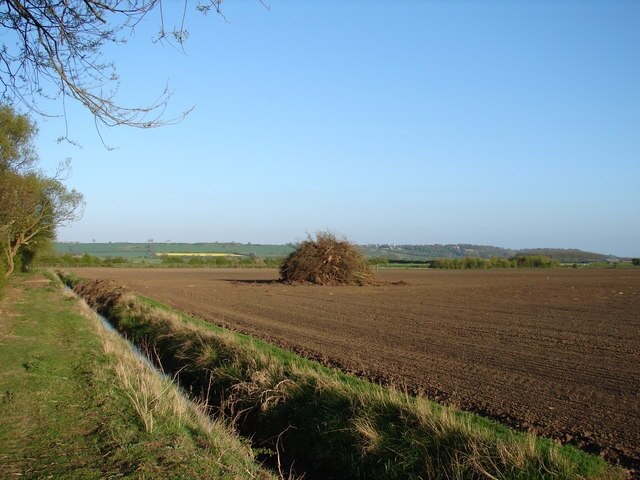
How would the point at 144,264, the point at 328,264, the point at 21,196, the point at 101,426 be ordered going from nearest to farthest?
the point at 101,426 → the point at 21,196 → the point at 328,264 → the point at 144,264

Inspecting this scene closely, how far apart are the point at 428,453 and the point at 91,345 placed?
11.8 metres

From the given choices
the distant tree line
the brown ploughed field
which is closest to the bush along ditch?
the brown ploughed field

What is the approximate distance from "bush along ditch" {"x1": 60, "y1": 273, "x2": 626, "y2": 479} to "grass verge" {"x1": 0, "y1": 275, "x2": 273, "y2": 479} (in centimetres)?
97

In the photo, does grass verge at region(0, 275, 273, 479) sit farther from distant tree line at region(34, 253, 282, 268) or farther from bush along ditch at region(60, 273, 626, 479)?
distant tree line at region(34, 253, 282, 268)

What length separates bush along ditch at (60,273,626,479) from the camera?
265 inches

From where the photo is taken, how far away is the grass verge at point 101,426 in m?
6.89

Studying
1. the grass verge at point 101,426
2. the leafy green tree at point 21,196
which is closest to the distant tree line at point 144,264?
the leafy green tree at point 21,196

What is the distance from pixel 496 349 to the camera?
15.9 m

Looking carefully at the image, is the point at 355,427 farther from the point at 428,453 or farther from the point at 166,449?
the point at 166,449

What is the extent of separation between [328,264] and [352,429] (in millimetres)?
40928

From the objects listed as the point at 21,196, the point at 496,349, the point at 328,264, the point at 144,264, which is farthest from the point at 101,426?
the point at 144,264

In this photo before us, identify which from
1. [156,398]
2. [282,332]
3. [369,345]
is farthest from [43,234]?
[156,398]

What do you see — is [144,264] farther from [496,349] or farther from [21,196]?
[496,349]

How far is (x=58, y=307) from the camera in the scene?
27828 mm
